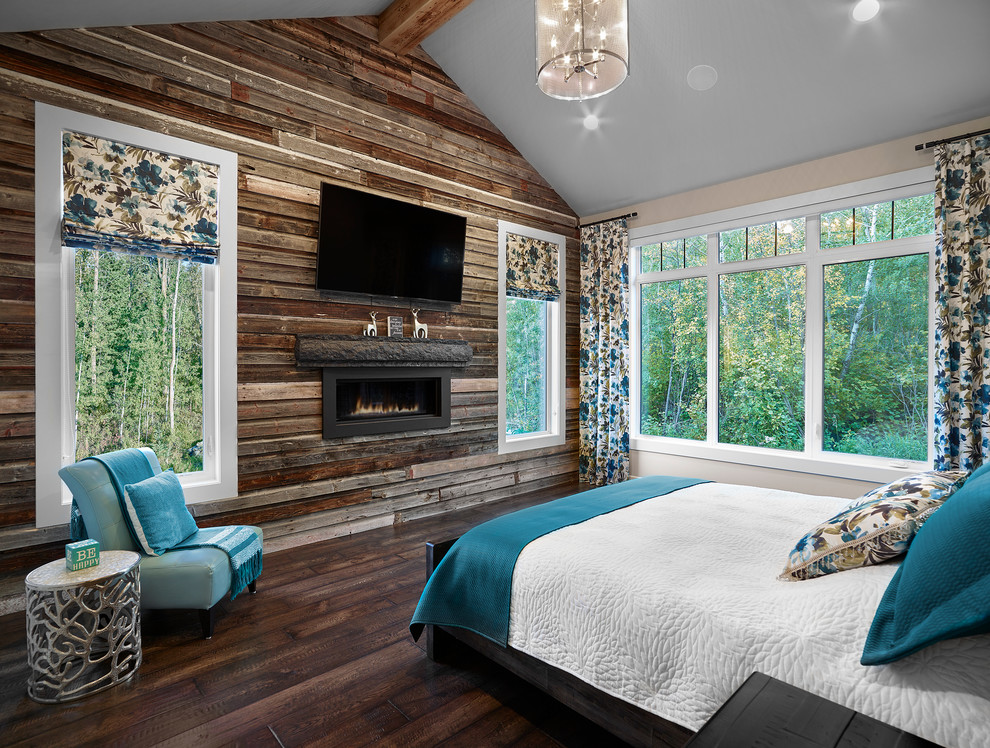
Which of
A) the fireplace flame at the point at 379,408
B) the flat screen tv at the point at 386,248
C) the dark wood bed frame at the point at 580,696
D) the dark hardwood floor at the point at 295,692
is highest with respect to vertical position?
the flat screen tv at the point at 386,248

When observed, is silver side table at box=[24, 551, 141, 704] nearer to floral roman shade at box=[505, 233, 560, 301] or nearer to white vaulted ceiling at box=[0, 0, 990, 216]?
white vaulted ceiling at box=[0, 0, 990, 216]

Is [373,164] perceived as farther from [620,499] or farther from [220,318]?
[620,499]

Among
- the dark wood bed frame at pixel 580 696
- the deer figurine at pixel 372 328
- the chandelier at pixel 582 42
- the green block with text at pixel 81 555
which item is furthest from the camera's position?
the deer figurine at pixel 372 328

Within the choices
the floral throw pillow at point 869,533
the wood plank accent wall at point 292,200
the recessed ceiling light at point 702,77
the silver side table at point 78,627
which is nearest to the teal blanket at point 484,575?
the floral throw pillow at point 869,533

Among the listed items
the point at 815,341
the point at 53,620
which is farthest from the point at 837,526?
the point at 815,341

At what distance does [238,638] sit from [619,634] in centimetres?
178

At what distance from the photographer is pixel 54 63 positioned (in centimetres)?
275

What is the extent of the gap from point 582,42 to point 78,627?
314 cm

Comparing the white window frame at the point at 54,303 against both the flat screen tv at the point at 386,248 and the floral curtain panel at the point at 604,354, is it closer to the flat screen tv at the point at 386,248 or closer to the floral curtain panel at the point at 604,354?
the flat screen tv at the point at 386,248

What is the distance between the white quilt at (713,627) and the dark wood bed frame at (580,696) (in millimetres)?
52

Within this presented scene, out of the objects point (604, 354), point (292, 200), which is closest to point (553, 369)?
point (604, 354)

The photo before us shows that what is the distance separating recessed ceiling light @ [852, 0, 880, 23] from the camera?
10.3 ft

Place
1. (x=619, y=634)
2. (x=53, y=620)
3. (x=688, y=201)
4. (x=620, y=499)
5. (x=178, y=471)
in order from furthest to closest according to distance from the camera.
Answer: (x=688, y=201)
(x=178, y=471)
(x=620, y=499)
(x=53, y=620)
(x=619, y=634)

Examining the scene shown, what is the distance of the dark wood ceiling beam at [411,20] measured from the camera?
368cm
